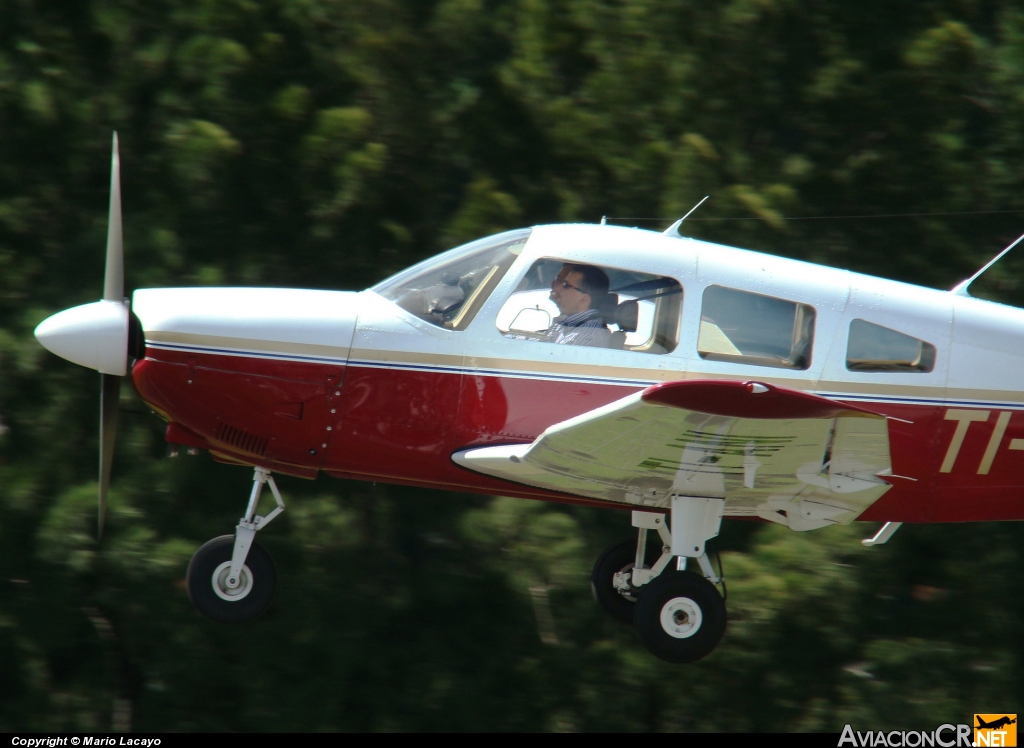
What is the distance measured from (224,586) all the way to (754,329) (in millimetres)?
3313

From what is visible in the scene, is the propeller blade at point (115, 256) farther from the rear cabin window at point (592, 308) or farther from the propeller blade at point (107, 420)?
the rear cabin window at point (592, 308)

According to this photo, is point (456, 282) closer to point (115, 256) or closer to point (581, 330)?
point (581, 330)

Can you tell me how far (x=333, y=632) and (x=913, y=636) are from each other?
4.80m

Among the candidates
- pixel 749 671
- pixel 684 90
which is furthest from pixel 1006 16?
pixel 749 671

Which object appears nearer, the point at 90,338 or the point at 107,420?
the point at 90,338

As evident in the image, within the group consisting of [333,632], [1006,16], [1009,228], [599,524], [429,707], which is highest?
[1006,16]

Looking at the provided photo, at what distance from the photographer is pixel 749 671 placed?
8.78 meters

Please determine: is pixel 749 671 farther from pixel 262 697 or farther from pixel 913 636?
pixel 262 697

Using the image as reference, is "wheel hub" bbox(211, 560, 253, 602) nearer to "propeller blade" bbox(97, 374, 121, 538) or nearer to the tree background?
"propeller blade" bbox(97, 374, 121, 538)

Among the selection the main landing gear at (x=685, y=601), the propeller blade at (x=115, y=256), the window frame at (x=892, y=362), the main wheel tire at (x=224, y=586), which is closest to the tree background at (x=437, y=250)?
the main wheel tire at (x=224, y=586)

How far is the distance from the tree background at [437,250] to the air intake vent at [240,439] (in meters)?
2.36

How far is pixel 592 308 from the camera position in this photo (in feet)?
18.7

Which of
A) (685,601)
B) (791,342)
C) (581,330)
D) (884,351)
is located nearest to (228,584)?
(581,330)

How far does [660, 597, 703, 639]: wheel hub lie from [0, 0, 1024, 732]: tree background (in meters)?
2.37
